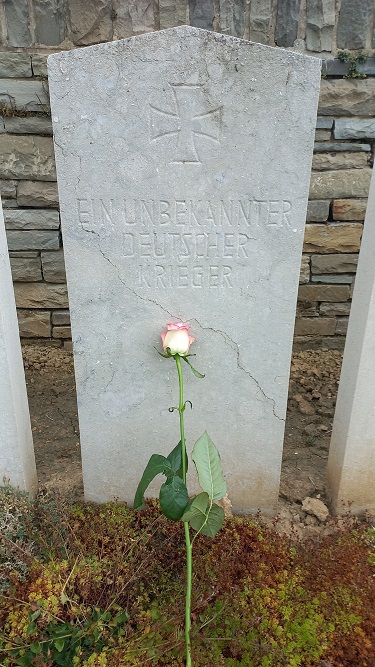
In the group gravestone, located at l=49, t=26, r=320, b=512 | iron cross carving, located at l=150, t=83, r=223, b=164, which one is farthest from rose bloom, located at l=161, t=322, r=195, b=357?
iron cross carving, located at l=150, t=83, r=223, b=164

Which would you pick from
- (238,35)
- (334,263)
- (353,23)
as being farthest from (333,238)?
(238,35)

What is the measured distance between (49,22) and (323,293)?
7.67 feet

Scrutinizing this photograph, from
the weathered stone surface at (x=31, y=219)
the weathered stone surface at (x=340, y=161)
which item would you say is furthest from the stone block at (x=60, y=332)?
the weathered stone surface at (x=340, y=161)

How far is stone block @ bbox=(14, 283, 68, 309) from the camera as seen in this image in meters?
3.46

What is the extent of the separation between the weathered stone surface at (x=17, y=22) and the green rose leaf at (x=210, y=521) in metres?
2.66

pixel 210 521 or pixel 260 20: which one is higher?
pixel 260 20

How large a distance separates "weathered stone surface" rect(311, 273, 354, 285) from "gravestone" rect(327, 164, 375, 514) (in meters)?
1.35

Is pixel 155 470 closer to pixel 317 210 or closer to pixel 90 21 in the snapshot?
pixel 317 210

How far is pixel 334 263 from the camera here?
348 cm

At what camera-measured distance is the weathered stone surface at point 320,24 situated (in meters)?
2.80

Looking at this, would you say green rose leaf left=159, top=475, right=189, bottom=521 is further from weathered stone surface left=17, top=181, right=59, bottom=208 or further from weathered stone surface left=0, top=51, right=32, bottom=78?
weathered stone surface left=0, top=51, right=32, bottom=78

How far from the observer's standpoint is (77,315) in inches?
80.3

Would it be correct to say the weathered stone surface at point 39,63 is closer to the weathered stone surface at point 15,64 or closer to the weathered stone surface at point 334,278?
the weathered stone surface at point 15,64

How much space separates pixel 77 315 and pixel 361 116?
2.18 metres
